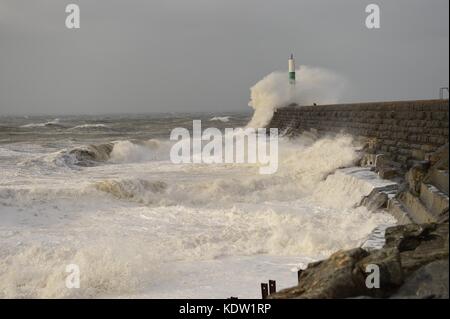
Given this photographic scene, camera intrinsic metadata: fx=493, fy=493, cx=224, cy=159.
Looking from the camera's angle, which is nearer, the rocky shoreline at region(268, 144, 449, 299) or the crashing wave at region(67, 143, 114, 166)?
the rocky shoreline at region(268, 144, 449, 299)

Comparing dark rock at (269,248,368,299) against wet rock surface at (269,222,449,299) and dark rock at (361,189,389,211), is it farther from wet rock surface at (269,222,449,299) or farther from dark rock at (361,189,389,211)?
dark rock at (361,189,389,211)

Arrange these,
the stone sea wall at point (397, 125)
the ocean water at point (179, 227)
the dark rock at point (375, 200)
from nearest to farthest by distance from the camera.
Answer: the ocean water at point (179, 227)
the dark rock at point (375, 200)
the stone sea wall at point (397, 125)

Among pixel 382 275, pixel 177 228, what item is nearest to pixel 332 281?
pixel 382 275

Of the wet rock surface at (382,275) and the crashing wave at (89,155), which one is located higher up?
the wet rock surface at (382,275)

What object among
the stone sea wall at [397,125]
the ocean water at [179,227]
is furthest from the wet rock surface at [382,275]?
the stone sea wall at [397,125]

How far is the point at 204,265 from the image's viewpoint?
20.2 feet

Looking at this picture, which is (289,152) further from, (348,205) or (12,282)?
(12,282)

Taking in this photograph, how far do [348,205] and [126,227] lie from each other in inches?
155

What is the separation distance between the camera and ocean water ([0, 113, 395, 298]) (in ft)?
18.1

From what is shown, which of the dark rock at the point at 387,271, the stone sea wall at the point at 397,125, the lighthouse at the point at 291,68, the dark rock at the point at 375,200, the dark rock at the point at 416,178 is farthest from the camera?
the lighthouse at the point at 291,68

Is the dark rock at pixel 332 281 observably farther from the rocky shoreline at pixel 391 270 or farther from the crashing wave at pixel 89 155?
the crashing wave at pixel 89 155

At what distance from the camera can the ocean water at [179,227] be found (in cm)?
550

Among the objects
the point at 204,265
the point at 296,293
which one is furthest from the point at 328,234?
the point at 296,293

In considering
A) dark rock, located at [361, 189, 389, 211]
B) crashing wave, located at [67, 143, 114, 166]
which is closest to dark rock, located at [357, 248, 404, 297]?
dark rock, located at [361, 189, 389, 211]
